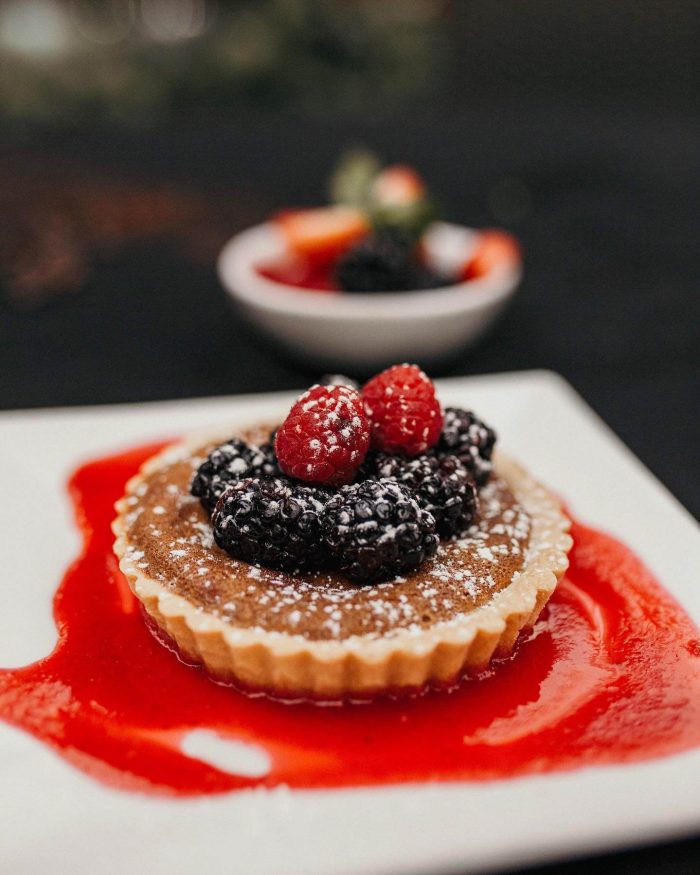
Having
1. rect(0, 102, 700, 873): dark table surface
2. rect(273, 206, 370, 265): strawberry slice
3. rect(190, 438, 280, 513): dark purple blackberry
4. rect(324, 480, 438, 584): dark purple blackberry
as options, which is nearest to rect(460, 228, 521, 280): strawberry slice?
rect(0, 102, 700, 873): dark table surface

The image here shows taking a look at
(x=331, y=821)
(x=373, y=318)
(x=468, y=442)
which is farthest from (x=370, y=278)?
(x=331, y=821)

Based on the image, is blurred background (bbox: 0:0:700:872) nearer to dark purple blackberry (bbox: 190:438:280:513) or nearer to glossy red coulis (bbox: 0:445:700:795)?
glossy red coulis (bbox: 0:445:700:795)

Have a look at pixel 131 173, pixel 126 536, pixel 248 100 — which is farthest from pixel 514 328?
pixel 248 100

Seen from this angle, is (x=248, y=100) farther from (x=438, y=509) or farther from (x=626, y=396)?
(x=438, y=509)

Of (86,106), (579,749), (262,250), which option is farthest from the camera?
(86,106)

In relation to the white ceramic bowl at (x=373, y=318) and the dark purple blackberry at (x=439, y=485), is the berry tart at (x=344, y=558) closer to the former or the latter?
the dark purple blackberry at (x=439, y=485)

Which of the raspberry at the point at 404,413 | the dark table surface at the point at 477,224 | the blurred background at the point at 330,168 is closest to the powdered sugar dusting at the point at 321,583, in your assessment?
the raspberry at the point at 404,413
